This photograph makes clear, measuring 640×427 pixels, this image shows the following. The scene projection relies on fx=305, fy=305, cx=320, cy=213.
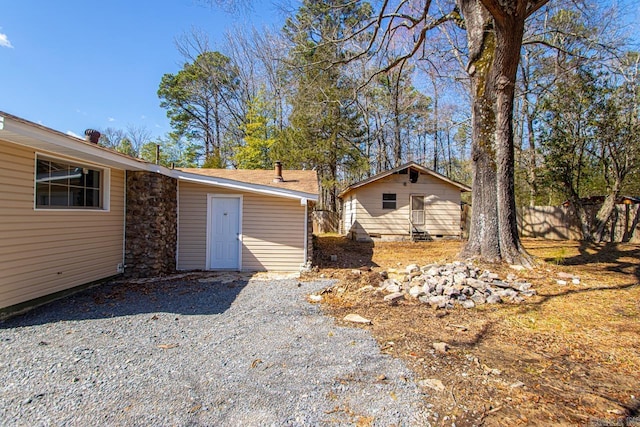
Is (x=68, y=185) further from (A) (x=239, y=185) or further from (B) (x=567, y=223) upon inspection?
(B) (x=567, y=223)

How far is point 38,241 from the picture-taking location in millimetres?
4801

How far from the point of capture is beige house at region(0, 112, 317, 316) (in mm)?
4438

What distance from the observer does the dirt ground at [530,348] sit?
7.48 ft

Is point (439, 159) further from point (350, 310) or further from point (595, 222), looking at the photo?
point (350, 310)

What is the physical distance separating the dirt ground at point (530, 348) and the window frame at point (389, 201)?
7792mm

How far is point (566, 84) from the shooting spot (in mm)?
10781

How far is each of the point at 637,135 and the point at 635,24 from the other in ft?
11.7

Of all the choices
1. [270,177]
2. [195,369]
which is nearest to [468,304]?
[195,369]

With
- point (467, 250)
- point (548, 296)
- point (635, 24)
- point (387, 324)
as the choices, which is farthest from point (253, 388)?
point (635, 24)

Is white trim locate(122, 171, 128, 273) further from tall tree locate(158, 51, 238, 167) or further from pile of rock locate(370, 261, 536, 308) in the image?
tall tree locate(158, 51, 238, 167)

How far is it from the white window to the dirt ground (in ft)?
16.2

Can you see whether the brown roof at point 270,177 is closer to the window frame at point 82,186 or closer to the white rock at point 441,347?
the window frame at point 82,186

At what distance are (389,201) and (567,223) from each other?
7672 mm

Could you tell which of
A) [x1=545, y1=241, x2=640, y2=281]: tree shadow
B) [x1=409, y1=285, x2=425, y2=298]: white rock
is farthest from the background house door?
[x1=409, y1=285, x2=425, y2=298]: white rock
